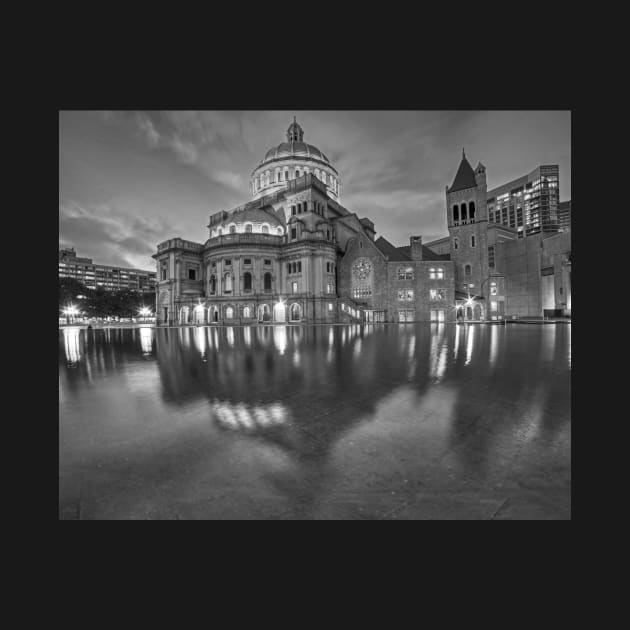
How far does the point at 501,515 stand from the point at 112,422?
6.08 meters

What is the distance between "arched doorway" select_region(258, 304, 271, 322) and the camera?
2062 inches

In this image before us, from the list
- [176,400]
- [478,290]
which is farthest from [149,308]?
[176,400]

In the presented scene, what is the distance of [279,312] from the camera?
53.1 metres

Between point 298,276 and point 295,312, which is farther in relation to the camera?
point 298,276

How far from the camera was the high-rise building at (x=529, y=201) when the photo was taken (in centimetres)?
12862

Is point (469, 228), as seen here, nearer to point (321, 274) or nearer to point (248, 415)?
point (321, 274)

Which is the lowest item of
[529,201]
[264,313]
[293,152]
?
[264,313]

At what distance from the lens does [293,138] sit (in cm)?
8281

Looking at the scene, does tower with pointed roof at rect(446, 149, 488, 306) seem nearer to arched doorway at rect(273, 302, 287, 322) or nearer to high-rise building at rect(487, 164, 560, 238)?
arched doorway at rect(273, 302, 287, 322)

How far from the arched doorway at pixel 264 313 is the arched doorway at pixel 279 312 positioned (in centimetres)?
106

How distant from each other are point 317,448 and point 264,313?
163ft

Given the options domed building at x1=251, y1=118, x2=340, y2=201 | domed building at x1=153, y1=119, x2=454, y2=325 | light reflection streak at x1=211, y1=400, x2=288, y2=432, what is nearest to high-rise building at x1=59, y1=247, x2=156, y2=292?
domed building at x1=251, y1=118, x2=340, y2=201

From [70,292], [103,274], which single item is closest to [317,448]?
[70,292]

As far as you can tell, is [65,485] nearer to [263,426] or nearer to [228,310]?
[263,426]
